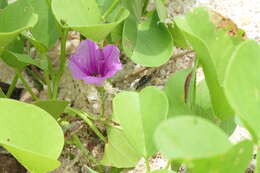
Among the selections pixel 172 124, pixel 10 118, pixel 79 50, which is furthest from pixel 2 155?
pixel 172 124

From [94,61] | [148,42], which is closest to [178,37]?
[148,42]

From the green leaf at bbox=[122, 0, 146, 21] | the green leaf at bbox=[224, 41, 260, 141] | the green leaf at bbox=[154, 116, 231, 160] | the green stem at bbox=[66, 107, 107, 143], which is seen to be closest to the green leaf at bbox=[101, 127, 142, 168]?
the green stem at bbox=[66, 107, 107, 143]

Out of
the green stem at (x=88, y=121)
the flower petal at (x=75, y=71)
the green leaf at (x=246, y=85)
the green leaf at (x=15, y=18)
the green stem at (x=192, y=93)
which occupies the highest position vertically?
the green leaf at (x=246, y=85)

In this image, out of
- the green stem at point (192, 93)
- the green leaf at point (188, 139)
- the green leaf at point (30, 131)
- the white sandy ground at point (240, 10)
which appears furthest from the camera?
the white sandy ground at point (240, 10)

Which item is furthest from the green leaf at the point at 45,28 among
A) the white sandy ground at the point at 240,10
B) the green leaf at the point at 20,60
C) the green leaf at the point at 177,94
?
the white sandy ground at the point at 240,10

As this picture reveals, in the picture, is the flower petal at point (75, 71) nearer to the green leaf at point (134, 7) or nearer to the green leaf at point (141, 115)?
the green leaf at point (134, 7)

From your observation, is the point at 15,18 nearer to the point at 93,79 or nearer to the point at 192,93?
the point at 93,79

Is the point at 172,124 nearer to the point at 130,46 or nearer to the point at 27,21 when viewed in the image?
the point at 27,21
